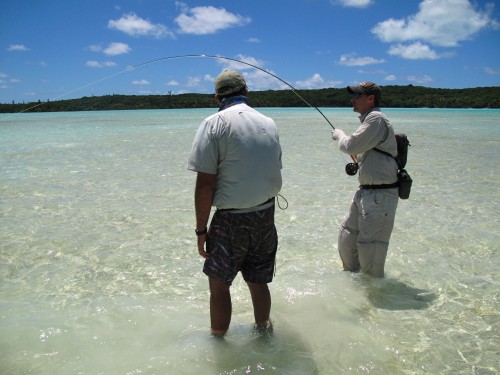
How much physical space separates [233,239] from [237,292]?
170 cm

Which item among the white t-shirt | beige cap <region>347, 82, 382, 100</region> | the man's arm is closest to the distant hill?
beige cap <region>347, 82, 382, 100</region>

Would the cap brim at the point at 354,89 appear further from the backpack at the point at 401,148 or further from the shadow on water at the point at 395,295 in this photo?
the shadow on water at the point at 395,295

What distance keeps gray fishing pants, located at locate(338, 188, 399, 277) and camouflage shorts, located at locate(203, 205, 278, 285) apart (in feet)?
4.71

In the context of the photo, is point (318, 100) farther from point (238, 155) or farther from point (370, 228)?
point (238, 155)

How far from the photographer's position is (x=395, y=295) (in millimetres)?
4168

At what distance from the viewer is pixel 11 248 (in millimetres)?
5500

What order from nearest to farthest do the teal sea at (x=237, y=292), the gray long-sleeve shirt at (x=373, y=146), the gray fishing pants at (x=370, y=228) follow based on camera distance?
1. the teal sea at (x=237, y=292)
2. the gray long-sleeve shirt at (x=373, y=146)
3. the gray fishing pants at (x=370, y=228)

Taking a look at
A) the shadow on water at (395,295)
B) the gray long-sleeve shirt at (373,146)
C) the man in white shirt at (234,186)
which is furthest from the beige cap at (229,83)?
the shadow on water at (395,295)

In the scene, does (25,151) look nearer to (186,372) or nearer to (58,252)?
(58,252)

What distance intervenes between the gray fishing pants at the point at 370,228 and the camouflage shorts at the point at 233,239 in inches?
56.5

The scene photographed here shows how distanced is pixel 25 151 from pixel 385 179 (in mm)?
15434

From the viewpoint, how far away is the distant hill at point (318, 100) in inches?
3676

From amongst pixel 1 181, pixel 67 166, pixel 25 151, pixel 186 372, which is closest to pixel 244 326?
pixel 186 372

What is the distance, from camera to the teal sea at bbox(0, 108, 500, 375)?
3.10m
